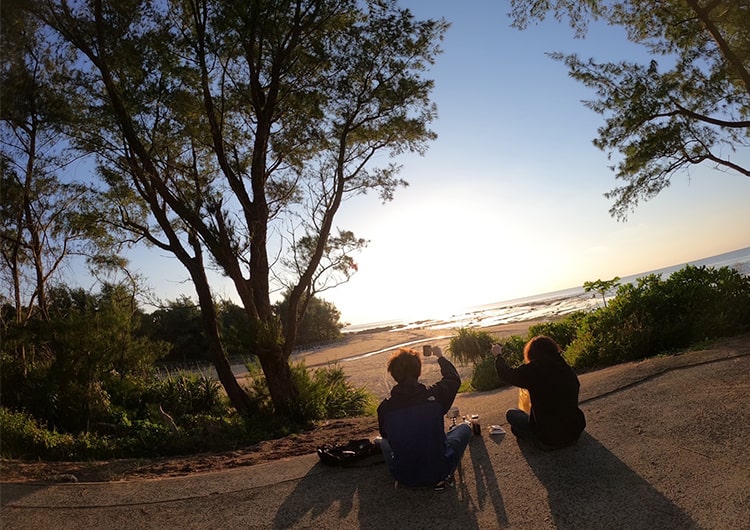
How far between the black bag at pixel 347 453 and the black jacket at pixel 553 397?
5.83 ft

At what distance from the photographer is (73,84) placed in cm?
1019

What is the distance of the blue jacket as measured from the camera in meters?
4.04

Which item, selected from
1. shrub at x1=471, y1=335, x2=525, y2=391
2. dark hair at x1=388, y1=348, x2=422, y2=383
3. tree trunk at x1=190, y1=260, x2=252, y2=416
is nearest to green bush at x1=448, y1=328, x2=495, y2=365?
shrub at x1=471, y1=335, x2=525, y2=391

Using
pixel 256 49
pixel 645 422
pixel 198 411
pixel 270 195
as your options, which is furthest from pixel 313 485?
pixel 256 49

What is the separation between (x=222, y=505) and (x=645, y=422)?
424 cm

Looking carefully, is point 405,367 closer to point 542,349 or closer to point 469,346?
point 542,349

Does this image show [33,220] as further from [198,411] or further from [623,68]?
[623,68]

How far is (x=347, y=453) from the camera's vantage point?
508cm

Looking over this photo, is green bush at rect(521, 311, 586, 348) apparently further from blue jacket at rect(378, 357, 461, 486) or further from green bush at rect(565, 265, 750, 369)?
blue jacket at rect(378, 357, 461, 486)

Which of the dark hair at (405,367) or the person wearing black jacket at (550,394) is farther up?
the dark hair at (405,367)

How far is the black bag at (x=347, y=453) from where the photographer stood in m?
5.04

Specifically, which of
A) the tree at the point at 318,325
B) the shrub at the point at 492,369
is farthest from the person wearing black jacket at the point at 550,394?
the tree at the point at 318,325

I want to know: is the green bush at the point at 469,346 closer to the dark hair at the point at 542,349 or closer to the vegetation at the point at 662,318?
the vegetation at the point at 662,318

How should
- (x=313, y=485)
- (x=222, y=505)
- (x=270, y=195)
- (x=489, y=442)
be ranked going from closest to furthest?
(x=222, y=505)
(x=313, y=485)
(x=489, y=442)
(x=270, y=195)
